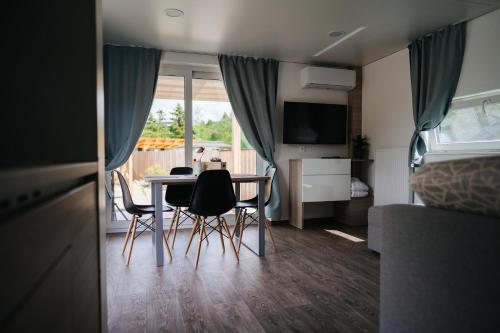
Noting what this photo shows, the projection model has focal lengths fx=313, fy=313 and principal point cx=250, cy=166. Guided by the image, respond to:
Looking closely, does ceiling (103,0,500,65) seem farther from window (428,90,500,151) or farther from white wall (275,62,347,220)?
window (428,90,500,151)

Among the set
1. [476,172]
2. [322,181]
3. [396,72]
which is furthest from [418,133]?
[476,172]

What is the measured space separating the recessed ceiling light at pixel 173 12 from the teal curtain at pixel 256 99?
125 centimetres

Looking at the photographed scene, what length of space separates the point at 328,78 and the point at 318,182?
1.62 meters

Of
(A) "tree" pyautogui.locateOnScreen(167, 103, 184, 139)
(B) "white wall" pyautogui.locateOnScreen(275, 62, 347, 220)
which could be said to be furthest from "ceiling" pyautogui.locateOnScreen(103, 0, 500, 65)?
(A) "tree" pyautogui.locateOnScreen(167, 103, 184, 139)

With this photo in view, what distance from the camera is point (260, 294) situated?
2291 mm

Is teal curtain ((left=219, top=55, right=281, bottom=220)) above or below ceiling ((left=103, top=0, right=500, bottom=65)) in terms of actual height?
below

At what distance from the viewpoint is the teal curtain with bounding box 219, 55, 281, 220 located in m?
4.50

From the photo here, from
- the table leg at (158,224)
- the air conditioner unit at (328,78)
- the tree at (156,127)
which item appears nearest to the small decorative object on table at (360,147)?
the air conditioner unit at (328,78)

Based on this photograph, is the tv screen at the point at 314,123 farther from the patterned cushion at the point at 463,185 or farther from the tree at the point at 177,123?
the patterned cushion at the point at 463,185

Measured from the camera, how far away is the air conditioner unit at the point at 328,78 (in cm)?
470

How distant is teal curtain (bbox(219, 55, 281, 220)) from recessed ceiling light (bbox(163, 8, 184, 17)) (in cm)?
125

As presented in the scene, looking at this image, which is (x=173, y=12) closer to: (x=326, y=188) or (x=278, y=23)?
(x=278, y=23)

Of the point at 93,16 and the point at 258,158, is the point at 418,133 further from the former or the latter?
the point at 93,16

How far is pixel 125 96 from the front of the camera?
408cm
